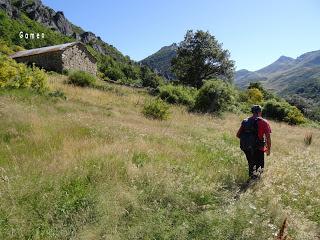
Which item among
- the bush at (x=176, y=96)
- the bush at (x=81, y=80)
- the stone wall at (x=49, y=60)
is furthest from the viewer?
the stone wall at (x=49, y=60)

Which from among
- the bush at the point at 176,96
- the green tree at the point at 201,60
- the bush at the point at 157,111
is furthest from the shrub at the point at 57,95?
the green tree at the point at 201,60

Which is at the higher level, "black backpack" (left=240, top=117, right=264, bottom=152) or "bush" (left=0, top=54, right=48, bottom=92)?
"bush" (left=0, top=54, right=48, bottom=92)

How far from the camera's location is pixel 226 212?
270 inches

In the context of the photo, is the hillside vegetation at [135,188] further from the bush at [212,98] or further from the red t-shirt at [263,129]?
the bush at [212,98]

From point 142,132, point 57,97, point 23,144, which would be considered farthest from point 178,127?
point 23,144

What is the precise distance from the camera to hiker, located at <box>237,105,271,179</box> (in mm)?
9477

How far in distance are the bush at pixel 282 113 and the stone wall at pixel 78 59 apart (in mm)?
19659

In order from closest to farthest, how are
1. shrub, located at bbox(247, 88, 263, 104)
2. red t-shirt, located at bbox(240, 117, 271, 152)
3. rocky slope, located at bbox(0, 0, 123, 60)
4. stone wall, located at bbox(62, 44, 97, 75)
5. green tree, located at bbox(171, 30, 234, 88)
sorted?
red t-shirt, located at bbox(240, 117, 271, 152) < stone wall, located at bbox(62, 44, 97, 75) < green tree, located at bbox(171, 30, 234, 88) < shrub, located at bbox(247, 88, 263, 104) < rocky slope, located at bbox(0, 0, 123, 60)

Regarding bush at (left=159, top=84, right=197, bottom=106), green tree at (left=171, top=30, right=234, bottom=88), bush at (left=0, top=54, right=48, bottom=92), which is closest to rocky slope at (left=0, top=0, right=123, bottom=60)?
green tree at (left=171, top=30, right=234, bottom=88)

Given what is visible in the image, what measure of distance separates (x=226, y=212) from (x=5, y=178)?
3789 millimetres

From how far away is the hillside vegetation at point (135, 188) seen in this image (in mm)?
6332

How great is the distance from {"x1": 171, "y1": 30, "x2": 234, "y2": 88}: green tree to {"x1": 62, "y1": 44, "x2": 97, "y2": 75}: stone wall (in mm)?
12517

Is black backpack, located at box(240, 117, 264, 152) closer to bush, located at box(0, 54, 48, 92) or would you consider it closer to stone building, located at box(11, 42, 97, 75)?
bush, located at box(0, 54, 48, 92)

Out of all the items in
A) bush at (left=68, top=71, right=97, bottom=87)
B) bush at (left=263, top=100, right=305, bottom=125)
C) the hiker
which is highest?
bush at (left=68, top=71, right=97, bottom=87)
